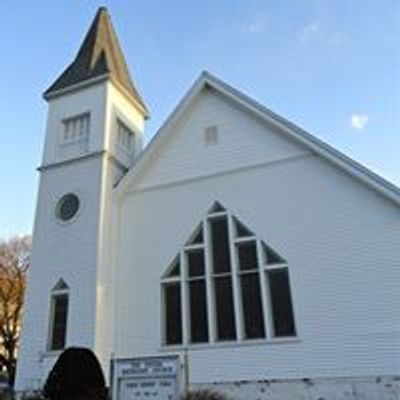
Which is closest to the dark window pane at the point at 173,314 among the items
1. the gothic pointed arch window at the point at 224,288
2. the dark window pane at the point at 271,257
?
the gothic pointed arch window at the point at 224,288

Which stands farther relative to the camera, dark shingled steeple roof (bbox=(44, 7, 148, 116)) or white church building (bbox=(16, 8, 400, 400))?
dark shingled steeple roof (bbox=(44, 7, 148, 116))

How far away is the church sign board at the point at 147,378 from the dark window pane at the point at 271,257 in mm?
4615

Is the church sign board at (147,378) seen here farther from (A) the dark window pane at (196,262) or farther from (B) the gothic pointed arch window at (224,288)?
(A) the dark window pane at (196,262)

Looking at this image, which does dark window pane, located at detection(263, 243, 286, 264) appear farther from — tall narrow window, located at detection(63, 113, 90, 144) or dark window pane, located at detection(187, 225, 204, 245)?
tall narrow window, located at detection(63, 113, 90, 144)

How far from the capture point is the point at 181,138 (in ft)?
50.4

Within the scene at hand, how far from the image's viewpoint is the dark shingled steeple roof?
1742 cm

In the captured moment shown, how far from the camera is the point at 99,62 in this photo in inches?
700

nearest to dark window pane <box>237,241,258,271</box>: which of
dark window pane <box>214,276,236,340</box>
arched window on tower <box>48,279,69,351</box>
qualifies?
dark window pane <box>214,276,236,340</box>

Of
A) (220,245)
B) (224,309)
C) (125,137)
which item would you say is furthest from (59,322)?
(125,137)

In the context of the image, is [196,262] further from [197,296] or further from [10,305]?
[10,305]

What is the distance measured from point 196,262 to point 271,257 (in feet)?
7.09

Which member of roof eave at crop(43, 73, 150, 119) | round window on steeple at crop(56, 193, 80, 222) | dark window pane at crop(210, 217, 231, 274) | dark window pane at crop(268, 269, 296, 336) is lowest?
dark window pane at crop(268, 269, 296, 336)

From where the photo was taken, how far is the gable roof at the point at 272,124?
39.4ft

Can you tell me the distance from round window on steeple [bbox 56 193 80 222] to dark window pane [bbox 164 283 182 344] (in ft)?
13.0
